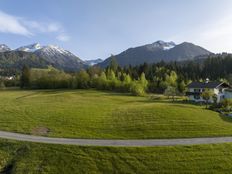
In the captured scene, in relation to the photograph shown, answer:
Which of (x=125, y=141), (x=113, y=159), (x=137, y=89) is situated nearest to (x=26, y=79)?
(x=137, y=89)

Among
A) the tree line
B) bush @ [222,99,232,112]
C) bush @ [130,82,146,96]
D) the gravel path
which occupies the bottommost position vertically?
the gravel path

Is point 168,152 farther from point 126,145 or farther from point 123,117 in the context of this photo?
point 123,117

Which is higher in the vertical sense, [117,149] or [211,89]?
[211,89]

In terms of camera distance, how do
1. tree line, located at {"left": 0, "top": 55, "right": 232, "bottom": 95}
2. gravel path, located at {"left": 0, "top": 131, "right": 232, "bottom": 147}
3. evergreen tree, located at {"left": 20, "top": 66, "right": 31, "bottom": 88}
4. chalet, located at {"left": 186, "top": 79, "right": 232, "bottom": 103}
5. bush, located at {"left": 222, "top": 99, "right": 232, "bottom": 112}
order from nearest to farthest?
gravel path, located at {"left": 0, "top": 131, "right": 232, "bottom": 147}
bush, located at {"left": 222, "top": 99, "right": 232, "bottom": 112}
chalet, located at {"left": 186, "top": 79, "right": 232, "bottom": 103}
tree line, located at {"left": 0, "top": 55, "right": 232, "bottom": 95}
evergreen tree, located at {"left": 20, "top": 66, "right": 31, "bottom": 88}

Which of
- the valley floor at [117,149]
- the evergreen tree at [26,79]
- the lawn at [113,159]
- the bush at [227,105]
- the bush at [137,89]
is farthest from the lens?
the evergreen tree at [26,79]

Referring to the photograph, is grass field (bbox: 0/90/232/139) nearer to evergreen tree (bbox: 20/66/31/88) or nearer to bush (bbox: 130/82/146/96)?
bush (bbox: 130/82/146/96)

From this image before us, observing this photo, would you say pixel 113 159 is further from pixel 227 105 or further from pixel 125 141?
pixel 227 105

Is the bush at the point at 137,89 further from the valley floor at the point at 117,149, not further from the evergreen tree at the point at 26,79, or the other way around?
the evergreen tree at the point at 26,79

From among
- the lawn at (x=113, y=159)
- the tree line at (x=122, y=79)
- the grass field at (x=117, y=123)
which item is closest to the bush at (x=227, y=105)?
the grass field at (x=117, y=123)

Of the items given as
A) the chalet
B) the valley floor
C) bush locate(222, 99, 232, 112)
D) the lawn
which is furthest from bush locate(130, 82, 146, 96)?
the lawn
